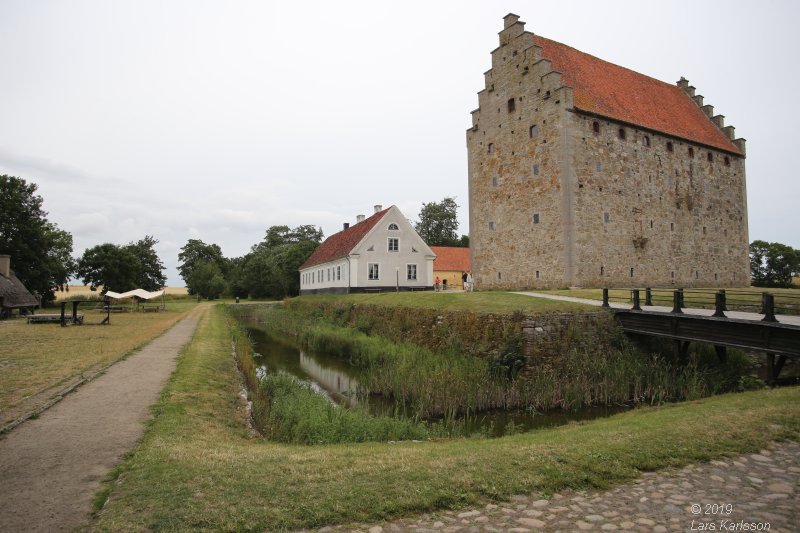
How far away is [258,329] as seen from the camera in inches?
1224

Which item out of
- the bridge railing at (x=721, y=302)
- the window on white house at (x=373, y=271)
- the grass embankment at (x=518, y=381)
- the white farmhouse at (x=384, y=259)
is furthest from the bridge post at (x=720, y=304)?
the window on white house at (x=373, y=271)

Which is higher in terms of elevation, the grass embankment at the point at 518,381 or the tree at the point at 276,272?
the tree at the point at 276,272

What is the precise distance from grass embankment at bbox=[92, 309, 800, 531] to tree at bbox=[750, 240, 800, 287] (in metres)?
63.0

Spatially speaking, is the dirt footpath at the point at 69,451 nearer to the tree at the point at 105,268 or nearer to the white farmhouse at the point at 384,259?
the white farmhouse at the point at 384,259

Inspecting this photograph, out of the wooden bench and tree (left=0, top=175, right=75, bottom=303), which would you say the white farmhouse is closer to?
the wooden bench

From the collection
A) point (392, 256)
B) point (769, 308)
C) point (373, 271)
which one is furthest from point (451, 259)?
point (769, 308)

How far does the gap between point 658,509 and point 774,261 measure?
69.6 m

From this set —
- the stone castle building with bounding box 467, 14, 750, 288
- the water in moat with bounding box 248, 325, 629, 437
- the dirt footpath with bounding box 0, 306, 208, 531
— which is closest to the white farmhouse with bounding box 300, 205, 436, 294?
the stone castle building with bounding box 467, 14, 750, 288

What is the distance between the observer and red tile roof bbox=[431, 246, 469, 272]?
48.9 meters

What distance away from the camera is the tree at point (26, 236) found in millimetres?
38188

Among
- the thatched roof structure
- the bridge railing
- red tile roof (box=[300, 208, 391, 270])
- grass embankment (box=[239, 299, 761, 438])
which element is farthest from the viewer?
red tile roof (box=[300, 208, 391, 270])

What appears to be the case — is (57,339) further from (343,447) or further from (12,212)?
(12,212)

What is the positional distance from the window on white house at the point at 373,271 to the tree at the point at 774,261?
49.2m

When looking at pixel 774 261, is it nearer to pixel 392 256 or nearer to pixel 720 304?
pixel 392 256
